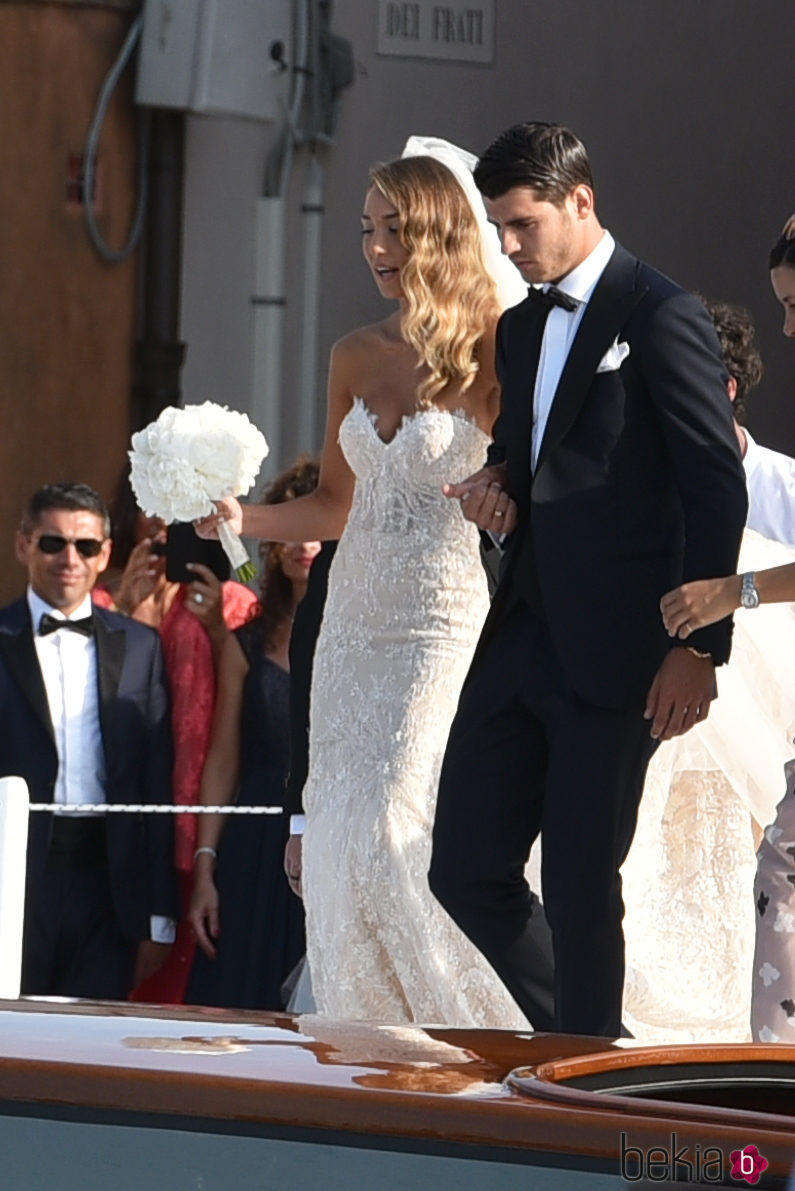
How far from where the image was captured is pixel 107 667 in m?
6.33

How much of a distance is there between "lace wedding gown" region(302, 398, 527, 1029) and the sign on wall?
564cm

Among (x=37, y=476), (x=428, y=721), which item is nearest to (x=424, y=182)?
(x=428, y=721)

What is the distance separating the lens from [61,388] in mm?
9789

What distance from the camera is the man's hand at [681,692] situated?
3.86m

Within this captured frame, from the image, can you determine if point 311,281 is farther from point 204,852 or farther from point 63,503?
point 204,852

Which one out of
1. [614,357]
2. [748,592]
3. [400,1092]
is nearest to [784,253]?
[614,357]

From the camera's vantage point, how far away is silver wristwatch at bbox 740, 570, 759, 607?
373cm

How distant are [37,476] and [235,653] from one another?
10.7 feet

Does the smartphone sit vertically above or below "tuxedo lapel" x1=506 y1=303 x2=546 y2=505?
below

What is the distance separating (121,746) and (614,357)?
2714mm

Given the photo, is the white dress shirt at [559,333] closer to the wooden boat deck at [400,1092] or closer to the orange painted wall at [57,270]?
the wooden boat deck at [400,1092]

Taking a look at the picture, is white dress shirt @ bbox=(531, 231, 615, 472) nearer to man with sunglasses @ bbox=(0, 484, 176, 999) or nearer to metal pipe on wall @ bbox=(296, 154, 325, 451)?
man with sunglasses @ bbox=(0, 484, 176, 999)

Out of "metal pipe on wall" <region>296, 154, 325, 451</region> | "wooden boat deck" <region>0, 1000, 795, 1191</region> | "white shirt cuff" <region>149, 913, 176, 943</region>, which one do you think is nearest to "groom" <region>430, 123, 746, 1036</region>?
"wooden boat deck" <region>0, 1000, 795, 1191</region>

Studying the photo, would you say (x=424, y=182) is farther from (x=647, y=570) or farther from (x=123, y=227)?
(x=123, y=227)
